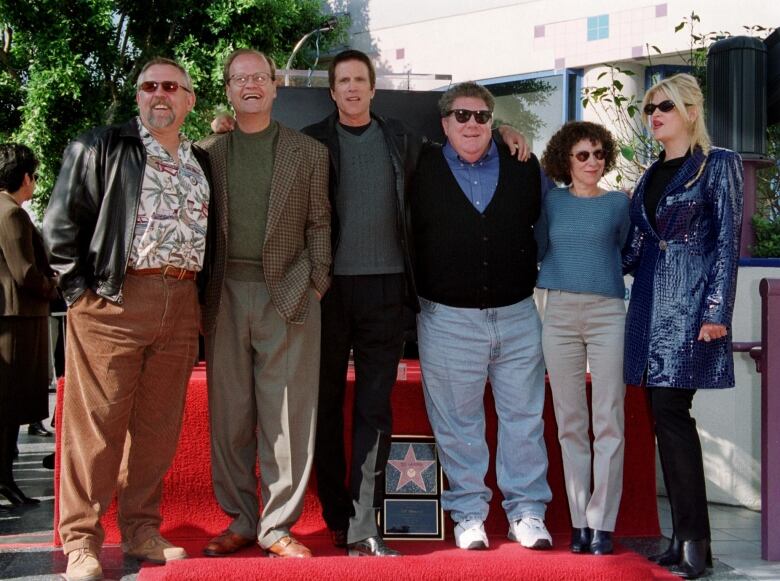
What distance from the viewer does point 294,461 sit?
3.53 metres

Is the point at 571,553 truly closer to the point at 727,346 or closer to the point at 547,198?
the point at 727,346

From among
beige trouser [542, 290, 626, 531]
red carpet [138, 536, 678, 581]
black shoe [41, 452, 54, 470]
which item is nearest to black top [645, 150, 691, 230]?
beige trouser [542, 290, 626, 531]

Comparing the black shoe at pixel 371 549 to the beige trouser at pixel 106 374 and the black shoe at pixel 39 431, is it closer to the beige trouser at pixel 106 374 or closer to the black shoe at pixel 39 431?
the beige trouser at pixel 106 374

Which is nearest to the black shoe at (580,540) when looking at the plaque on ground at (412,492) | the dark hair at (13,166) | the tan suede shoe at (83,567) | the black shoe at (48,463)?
the plaque on ground at (412,492)

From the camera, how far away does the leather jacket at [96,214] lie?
10.8ft

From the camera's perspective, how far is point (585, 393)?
12.2 feet

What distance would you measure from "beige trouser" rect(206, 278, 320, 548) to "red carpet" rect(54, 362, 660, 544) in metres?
0.39

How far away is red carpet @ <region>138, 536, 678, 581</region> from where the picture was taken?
3260 mm

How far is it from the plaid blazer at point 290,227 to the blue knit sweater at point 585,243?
0.92m

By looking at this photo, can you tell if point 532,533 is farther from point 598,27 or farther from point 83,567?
point 598,27

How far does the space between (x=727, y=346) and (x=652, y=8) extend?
6.83m

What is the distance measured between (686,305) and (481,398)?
35.0 inches

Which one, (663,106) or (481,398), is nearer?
(663,106)

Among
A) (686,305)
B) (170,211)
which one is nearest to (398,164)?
(170,211)
